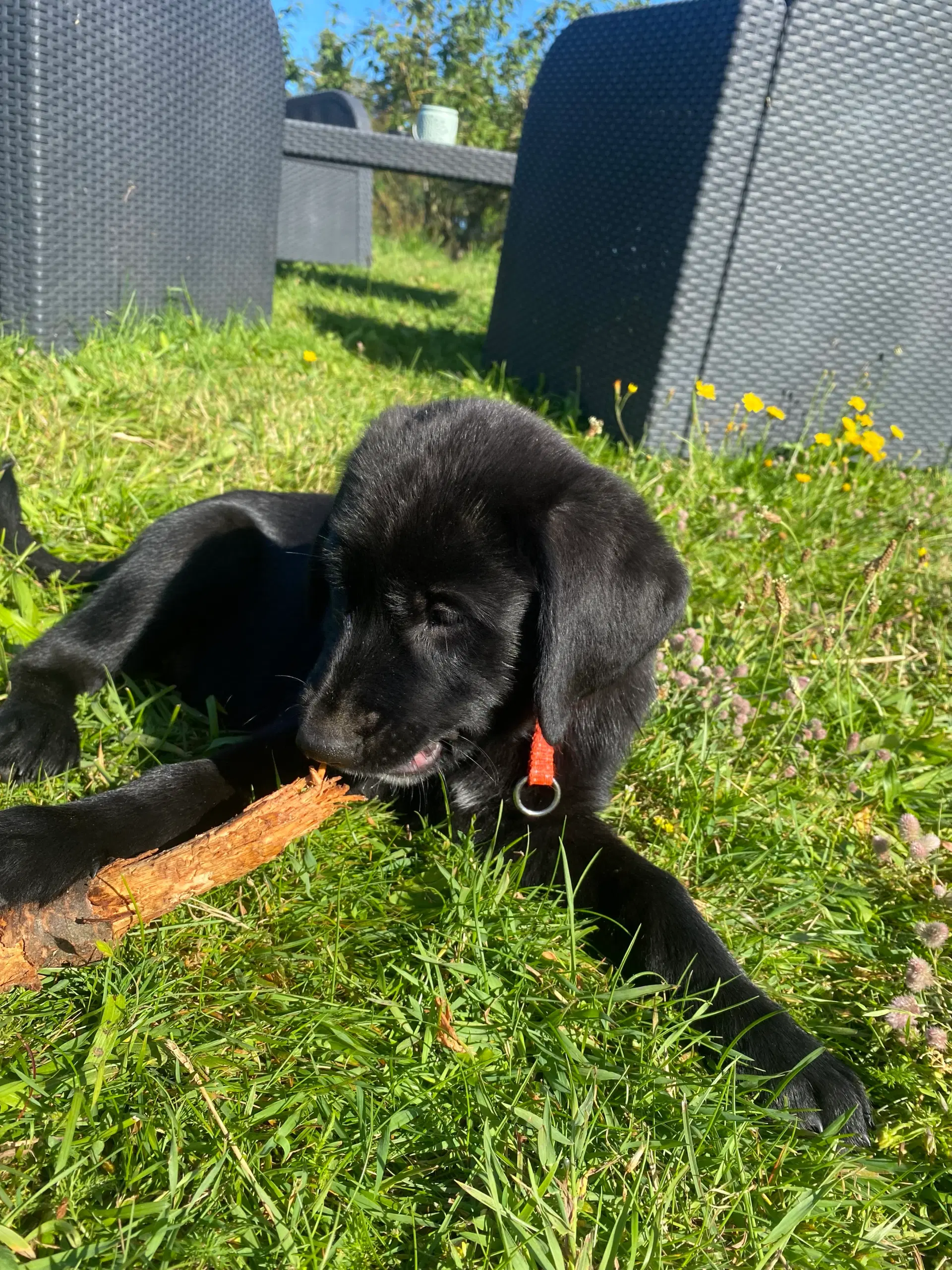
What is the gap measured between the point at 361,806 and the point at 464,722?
307mm

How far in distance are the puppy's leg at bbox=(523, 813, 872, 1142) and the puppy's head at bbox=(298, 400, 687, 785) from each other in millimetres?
265

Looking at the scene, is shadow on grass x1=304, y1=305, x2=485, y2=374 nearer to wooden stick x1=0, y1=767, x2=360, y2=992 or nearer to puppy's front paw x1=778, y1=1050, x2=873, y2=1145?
wooden stick x1=0, y1=767, x2=360, y2=992

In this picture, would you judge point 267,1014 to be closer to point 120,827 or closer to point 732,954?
point 120,827

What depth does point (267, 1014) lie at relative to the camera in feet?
4.23

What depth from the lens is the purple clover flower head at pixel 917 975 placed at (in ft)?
4.75

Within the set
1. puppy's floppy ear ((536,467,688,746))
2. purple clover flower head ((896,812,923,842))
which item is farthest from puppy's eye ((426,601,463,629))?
purple clover flower head ((896,812,923,842))

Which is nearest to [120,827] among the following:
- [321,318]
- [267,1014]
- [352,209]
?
[267,1014]

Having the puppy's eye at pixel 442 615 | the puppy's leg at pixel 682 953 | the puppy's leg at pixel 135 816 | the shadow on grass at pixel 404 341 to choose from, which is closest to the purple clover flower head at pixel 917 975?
the puppy's leg at pixel 682 953

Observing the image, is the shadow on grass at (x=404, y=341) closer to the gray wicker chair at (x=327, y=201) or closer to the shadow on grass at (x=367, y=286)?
the shadow on grass at (x=367, y=286)

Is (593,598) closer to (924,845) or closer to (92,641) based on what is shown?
(924,845)

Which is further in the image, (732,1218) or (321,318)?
(321,318)

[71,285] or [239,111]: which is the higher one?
[239,111]

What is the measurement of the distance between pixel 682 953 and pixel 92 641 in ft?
4.97

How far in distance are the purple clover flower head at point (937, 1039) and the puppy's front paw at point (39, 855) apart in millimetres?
1345
